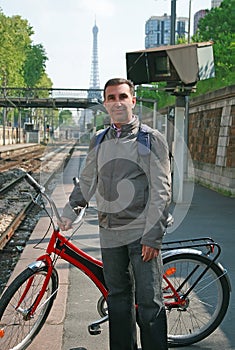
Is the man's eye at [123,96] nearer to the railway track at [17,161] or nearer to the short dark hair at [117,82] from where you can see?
the short dark hair at [117,82]

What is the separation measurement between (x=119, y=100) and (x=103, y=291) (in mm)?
1410

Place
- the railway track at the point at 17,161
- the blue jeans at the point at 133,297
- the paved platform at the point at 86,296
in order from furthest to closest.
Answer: the railway track at the point at 17,161 < the paved platform at the point at 86,296 < the blue jeans at the point at 133,297

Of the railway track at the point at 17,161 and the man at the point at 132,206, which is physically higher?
the man at the point at 132,206

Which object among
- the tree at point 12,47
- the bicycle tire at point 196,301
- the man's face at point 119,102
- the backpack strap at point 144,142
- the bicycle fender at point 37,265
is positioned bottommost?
the bicycle tire at point 196,301

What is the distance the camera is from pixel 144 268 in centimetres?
340

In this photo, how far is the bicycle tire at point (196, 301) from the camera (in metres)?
4.08

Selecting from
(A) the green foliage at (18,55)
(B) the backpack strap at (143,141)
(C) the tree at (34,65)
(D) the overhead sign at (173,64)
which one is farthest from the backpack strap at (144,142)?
(C) the tree at (34,65)

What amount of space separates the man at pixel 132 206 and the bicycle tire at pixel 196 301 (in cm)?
62

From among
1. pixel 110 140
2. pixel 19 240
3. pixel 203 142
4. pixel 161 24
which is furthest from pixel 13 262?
pixel 161 24

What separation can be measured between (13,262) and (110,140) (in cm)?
531

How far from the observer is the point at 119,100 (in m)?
3.43

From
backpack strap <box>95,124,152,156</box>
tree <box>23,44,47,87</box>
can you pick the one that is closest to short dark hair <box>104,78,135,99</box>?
backpack strap <box>95,124,152,156</box>

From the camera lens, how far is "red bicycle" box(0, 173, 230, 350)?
382 cm

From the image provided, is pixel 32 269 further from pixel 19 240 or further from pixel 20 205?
pixel 20 205
